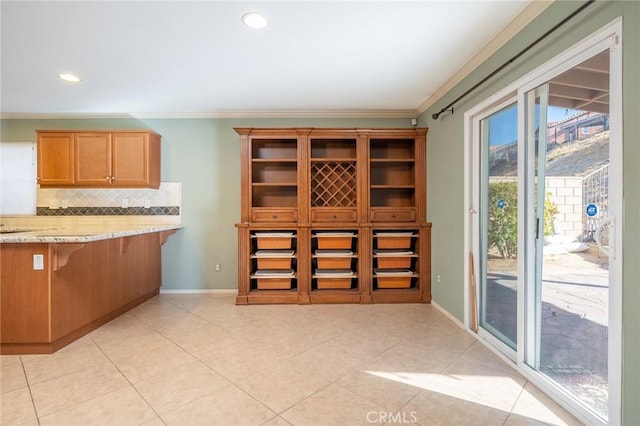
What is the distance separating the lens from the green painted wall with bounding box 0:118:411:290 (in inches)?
148

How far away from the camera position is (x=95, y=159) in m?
3.44

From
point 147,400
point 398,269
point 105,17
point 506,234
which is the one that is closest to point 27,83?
point 105,17

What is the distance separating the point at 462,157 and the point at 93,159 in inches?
168

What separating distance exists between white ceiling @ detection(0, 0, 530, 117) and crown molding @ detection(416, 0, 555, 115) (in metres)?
0.04

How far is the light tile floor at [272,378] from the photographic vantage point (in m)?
1.53

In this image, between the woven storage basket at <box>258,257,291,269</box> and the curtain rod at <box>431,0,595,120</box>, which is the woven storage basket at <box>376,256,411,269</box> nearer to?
the woven storage basket at <box>258,257,291,269</box>

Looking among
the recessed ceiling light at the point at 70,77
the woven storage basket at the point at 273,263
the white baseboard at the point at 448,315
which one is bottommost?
the white baseboard at the point at 448,315

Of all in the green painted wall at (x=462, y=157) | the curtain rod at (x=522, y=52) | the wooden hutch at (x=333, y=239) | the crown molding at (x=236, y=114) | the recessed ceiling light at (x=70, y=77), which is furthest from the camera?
the crown molding at (x=236, y=114)

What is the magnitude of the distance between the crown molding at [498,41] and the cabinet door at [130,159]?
3.56 m

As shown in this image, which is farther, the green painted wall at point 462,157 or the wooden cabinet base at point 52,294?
the wooden cabinet base at point 52,294

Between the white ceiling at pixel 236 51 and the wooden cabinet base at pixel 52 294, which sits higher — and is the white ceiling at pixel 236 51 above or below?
above

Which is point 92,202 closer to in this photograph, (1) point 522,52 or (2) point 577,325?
(1) point 522,52

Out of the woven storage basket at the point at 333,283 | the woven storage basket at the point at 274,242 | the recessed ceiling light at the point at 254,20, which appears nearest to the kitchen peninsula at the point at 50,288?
the woven storage basket at the point at 274,242

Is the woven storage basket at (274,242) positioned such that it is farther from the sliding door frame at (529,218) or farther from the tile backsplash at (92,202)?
the sliding door frame at (529,218)
